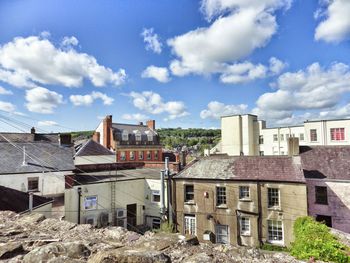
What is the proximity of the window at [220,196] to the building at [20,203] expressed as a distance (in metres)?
13.1

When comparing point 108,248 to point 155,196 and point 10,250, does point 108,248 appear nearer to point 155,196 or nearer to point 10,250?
point 10,250

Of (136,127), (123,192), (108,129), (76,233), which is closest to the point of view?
(76,233)

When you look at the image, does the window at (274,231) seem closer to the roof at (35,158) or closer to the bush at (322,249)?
the bush at (322,249)

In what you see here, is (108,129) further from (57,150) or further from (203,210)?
(203,210)

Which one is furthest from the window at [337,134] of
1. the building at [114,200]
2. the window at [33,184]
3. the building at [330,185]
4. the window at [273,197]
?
the window at [33,184]

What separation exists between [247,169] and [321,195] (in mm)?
7108

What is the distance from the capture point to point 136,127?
188 ft

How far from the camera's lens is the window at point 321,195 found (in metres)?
22.3

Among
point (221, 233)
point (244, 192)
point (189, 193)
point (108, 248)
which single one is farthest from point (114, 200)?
point (108, 248)

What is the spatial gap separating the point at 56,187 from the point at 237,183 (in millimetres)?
15834

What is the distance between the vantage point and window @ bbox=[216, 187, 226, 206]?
71.8ft

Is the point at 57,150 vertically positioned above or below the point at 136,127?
below

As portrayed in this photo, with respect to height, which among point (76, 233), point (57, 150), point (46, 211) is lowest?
point (46, 211)

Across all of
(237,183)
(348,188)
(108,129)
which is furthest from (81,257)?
(108,129)
